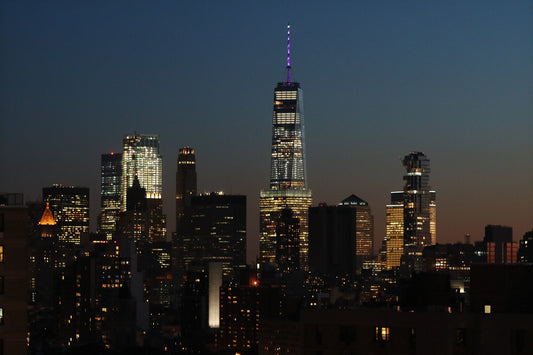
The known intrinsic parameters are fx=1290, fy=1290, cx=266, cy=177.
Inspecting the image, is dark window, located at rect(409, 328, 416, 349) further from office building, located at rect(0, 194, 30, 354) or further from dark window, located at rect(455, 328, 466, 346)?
office building, located at rect(0, 194, 30, 354)

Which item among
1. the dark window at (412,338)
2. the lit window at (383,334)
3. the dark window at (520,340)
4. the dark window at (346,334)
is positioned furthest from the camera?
the dark window at (346,334)

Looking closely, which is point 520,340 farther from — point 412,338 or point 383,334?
point 383,334

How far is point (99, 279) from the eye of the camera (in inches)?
7594

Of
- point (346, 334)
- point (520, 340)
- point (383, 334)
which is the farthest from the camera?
point (346, 334)

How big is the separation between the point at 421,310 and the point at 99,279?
173078 mm

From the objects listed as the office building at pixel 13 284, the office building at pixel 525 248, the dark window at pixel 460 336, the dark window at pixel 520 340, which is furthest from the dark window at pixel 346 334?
the office building at pixel 525 248

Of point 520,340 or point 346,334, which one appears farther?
point 346,334

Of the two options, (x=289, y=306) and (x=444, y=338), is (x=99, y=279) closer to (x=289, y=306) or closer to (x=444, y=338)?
(x=289, y=306)

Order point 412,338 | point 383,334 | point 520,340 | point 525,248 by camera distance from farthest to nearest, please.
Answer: point 525,248 → point 383,334 → point 412,338 → point 520,340

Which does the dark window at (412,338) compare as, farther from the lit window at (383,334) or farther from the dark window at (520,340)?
the dark window at (520,340)

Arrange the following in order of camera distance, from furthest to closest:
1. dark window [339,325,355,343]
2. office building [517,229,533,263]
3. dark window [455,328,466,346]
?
office building [517,229,533,263], dark window [339,325,355,343], dark window [455,328,466,346]

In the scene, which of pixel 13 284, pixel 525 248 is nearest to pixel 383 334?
pixel 13 284

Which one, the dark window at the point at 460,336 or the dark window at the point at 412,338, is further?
the dark window at the point at 460,336

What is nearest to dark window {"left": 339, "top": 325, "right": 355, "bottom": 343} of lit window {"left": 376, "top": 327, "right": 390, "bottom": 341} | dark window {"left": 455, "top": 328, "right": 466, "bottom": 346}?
lit window {"left": 376, "top": 327, "right": 390, "bottom": 341}
